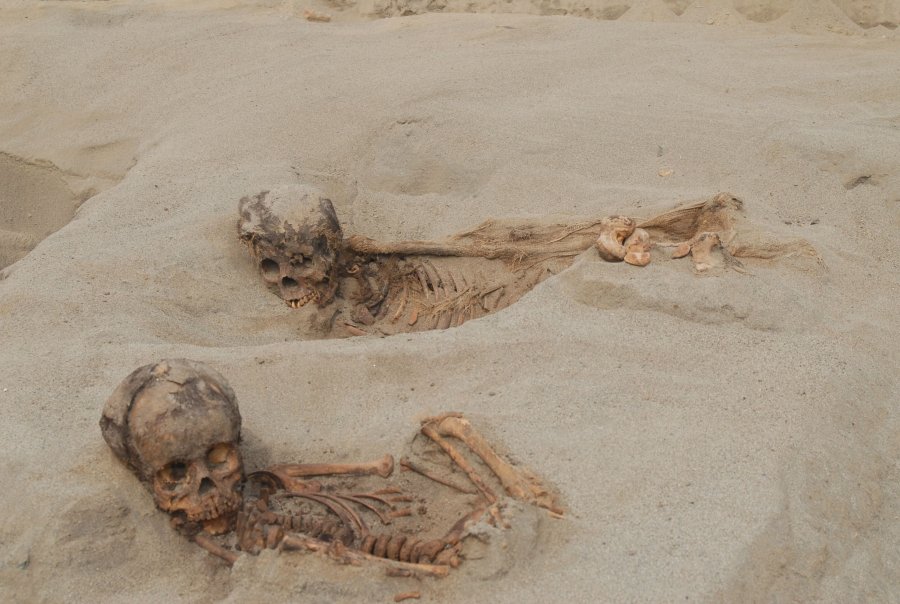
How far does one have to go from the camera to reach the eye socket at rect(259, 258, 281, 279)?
16.6 ft

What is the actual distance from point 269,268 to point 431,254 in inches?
33.4

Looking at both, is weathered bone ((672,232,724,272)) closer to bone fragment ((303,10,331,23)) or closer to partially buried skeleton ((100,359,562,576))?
partially buried skeleton ((100,359,562,576))

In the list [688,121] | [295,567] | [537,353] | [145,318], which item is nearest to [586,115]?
[688,121]

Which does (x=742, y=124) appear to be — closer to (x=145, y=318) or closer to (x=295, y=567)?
(x=145, y=318)

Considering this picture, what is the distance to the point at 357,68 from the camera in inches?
272

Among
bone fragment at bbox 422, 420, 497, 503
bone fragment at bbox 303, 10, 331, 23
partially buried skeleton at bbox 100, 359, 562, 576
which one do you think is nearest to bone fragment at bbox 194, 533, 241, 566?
partially buried skeleton at bbox 100, 359, 562, 576

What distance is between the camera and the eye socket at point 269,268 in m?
5.05

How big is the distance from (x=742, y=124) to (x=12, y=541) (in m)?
4.64

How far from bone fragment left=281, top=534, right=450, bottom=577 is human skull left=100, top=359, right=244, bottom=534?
310mm

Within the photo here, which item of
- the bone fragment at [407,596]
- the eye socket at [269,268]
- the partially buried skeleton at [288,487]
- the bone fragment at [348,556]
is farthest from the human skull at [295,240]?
the bone fragment at [407,596]

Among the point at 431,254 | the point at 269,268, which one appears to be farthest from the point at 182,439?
the point at 431,254

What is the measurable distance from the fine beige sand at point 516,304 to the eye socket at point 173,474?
0.17m

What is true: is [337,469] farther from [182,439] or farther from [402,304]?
[402,304]

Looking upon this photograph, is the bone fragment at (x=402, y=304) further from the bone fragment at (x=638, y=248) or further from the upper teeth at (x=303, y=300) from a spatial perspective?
the bone fragment at (x=638, y=248)
